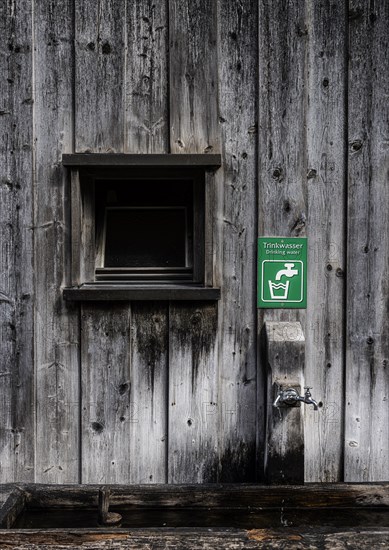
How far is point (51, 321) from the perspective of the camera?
2779mm

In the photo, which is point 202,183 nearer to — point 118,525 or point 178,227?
point 178,227

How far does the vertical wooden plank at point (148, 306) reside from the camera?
2.75m

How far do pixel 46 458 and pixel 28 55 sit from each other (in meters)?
1.88

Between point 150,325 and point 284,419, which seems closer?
point 284,419

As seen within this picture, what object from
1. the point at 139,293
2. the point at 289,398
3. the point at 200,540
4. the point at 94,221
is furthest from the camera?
the point at 94,221

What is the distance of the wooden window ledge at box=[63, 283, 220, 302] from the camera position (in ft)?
8.85

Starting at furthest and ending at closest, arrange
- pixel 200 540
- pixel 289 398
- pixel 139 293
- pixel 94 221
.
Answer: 1. pixel 94 221
2. pixel 139 293
3. pixel 289 398
4. pixel 200 540

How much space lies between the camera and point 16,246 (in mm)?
2771

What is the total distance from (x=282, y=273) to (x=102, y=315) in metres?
0.87

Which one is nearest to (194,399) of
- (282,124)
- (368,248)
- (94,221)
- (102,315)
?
(102,315)

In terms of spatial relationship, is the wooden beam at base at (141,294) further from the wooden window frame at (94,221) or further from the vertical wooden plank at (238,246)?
the vertical wooden plank at (238,246)

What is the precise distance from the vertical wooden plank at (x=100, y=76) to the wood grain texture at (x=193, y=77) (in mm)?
242

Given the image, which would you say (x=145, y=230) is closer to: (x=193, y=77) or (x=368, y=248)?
(x=193, y=77)

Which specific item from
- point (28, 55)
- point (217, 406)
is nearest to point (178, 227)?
point (217, 406)
